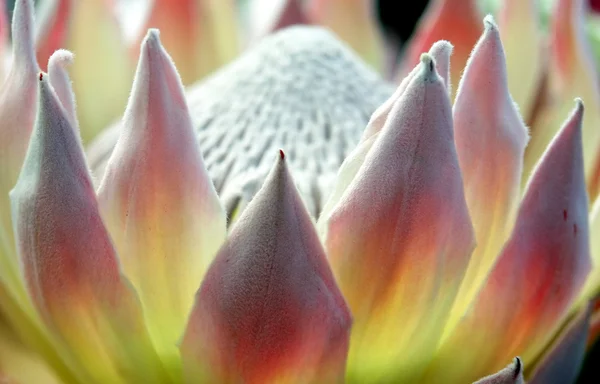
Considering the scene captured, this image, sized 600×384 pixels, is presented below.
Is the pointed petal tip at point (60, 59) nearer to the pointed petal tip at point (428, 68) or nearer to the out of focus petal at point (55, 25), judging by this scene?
the pointed petal tip at point (428, 68)

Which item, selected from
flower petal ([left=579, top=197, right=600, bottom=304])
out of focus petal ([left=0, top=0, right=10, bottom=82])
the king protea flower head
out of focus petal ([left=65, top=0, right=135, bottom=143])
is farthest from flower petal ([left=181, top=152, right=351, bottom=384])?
out of focus petal ([left=65, top=0, right=135, bottom=143])

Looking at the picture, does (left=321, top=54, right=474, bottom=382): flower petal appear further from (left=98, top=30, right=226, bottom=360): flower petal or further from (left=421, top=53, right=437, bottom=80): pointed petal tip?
(left=98, top=30, right=226, bottom=360): flower petal

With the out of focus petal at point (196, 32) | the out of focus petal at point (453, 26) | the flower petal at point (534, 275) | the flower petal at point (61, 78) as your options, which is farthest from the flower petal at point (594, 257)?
Answer: the out of focus petal at point (196, 32)

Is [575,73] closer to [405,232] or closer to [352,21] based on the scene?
[352,21]

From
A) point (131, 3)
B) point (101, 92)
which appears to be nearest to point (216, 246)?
point (101, 92)

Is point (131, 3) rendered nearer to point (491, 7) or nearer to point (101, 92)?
point (101, 92)

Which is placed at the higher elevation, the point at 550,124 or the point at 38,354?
the point at 550,124
